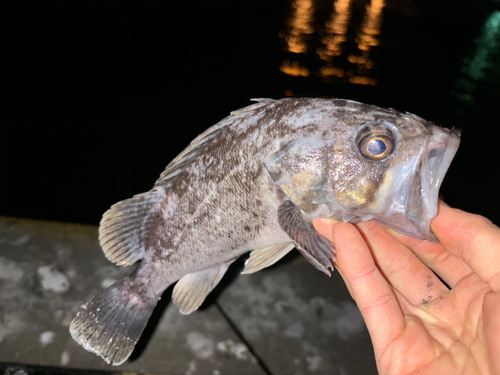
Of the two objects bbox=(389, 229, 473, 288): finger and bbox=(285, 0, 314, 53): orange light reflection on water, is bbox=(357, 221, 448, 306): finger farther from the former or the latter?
bbox=(285, 0, 314, 53): orange light reflection on water

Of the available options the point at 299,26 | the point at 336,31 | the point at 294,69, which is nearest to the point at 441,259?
the point at 294,69

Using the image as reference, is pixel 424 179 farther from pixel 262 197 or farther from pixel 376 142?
pixel 262 197

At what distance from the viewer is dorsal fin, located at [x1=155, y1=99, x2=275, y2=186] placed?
6.28 feet

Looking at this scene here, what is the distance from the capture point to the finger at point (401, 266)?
1.90 metres

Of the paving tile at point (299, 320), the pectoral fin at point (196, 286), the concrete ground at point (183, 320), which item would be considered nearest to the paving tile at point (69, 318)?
the concrete ground at point (183, 320)

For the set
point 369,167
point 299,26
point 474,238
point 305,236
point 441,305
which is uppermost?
point 369,167

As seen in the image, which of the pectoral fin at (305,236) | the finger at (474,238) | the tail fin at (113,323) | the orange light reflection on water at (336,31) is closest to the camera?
the finger at (474,238)

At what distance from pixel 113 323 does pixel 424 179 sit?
210 centimetres

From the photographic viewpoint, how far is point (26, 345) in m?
2.43

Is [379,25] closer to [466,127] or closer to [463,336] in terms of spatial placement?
[466,127]

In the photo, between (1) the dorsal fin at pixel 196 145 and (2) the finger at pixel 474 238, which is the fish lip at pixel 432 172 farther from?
(1) the dorsal fin at pixel 196 145

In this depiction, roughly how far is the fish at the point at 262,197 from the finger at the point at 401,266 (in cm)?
33

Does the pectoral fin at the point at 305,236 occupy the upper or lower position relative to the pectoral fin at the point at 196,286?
upper

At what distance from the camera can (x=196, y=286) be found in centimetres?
236
